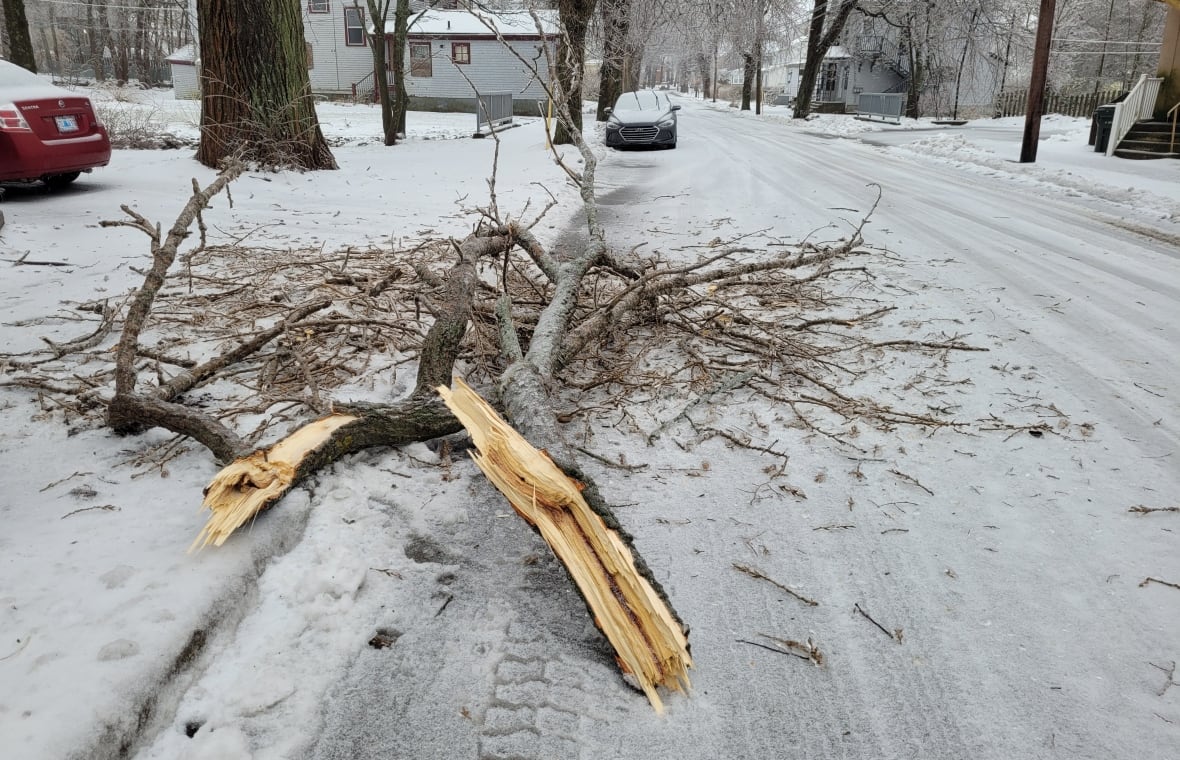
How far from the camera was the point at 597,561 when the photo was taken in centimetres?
221

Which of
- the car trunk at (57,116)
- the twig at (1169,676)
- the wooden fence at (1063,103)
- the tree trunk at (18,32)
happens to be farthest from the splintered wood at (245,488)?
the wooden fence at (1063,103)

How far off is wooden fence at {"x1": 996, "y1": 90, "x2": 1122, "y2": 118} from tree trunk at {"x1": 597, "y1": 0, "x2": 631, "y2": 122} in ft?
48.3

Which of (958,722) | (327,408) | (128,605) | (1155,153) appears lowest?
(958,722)

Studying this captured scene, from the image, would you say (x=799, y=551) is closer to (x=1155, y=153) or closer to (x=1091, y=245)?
(x=1091, y=245)

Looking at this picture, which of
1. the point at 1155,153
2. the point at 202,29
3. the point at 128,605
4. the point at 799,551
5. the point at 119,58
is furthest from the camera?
the point at 119,58

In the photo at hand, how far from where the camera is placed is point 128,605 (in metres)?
2.09

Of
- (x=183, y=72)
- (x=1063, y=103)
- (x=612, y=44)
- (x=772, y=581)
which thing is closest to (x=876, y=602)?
(x=772, y=581)

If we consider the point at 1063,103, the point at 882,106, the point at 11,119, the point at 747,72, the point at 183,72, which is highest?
the point at 747,72

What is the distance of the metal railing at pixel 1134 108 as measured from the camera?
53.2 ft

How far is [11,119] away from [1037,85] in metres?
17.7

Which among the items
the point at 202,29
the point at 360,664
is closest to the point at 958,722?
the point at 360,664

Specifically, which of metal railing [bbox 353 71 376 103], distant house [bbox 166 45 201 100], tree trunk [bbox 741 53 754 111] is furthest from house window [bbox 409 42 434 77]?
tree trunk [bbox 741 53 754 111]

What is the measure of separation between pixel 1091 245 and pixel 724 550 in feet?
24.0

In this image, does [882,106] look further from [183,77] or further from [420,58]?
[183,77]
